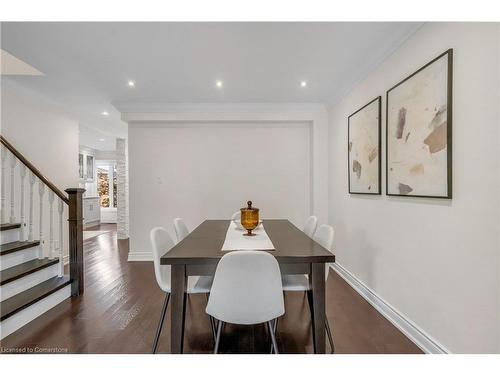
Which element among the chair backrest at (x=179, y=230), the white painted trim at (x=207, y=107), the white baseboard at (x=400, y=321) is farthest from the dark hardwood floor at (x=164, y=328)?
the white painted trim at (x=207, y=107)

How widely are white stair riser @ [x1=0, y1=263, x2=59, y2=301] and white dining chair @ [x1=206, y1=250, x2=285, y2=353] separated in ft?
6.94

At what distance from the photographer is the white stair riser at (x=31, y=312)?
77.7 inches

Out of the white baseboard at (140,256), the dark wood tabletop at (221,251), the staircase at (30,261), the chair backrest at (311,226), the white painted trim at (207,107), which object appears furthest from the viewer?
the white baseboard at (140,256)

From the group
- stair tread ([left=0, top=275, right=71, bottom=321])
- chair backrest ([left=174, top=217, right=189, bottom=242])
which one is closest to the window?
stair tread ([left=0, top=275, right=71, bottom=321])

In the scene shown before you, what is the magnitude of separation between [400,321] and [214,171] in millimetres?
3040

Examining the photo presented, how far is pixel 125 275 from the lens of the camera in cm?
338

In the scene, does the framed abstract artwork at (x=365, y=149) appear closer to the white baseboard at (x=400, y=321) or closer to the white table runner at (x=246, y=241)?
the white baseboard at (x=400, y=321)

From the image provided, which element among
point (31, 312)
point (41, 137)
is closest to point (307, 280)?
point (31, 312)

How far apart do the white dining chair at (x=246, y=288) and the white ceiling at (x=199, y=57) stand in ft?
5.87

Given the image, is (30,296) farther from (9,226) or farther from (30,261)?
(9,226)

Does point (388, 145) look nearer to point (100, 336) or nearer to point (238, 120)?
point (238, 120)

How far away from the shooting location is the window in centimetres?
842
